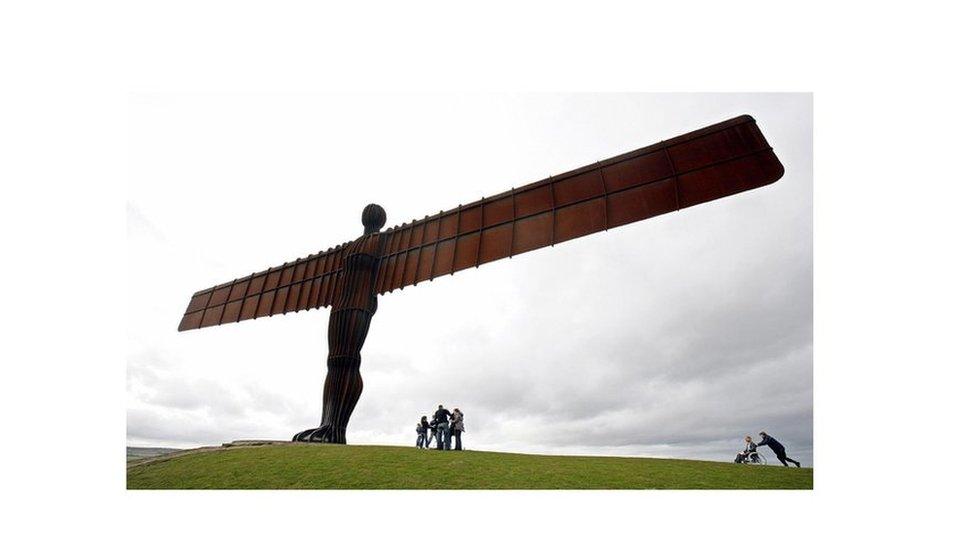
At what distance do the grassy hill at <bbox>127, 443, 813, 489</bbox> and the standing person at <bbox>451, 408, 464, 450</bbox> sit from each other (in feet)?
4.56

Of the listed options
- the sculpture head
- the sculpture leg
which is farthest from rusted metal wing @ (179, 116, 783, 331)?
the sculpture leg

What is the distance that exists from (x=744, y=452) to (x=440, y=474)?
636 centimetres

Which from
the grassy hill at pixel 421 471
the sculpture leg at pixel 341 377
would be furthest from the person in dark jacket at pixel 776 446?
the sculpture leg at pixel 341 377

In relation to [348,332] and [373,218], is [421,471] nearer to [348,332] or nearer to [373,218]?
[348,332]

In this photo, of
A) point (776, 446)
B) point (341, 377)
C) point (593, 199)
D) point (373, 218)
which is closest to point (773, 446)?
point (776, 446)

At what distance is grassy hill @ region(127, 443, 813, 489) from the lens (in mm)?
7809

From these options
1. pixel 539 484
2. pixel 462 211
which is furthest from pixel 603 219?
pixel 539 484

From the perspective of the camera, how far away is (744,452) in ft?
35.2

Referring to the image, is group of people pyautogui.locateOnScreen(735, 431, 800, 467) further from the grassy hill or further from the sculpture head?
the sculpture head

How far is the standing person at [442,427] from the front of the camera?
11242mm

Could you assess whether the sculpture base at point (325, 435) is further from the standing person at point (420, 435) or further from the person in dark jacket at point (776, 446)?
the person in dark jacket at point (776, 446)

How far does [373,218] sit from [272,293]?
324 centimetres

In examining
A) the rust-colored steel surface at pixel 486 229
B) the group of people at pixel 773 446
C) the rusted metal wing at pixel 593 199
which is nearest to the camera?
the rusted metal wing at pixel 593 199

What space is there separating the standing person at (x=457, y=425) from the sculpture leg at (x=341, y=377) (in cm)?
193
